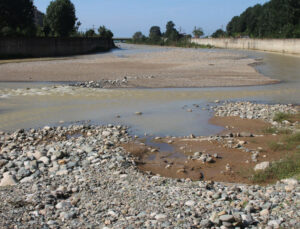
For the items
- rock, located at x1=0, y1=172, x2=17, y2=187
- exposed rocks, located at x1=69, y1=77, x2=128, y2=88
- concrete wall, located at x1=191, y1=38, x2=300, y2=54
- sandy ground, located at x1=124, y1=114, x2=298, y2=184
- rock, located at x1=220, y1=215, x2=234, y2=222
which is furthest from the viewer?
concrete wall, located at x1=191, y1=38, x2=300, y2=54

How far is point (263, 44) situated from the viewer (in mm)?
81875

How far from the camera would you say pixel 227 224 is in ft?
18.1

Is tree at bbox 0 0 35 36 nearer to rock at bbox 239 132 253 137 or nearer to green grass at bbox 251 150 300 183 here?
rock at bbox 239 132 253 137

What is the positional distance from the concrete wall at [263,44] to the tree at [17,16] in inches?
1744

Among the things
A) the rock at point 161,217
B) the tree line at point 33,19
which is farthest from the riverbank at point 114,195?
the tree line at point 33,19

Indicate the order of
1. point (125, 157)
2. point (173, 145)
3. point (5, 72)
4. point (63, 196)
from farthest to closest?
1. point (5, 72)
2. point (173, 145)
3. point (125, 157)
4. point (63, 196)

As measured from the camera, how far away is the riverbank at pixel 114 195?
5.83m

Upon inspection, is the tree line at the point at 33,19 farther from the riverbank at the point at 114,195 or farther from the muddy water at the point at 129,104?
the riverbank at the point at 114,195

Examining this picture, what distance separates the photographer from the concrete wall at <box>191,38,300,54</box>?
65250 millimetres

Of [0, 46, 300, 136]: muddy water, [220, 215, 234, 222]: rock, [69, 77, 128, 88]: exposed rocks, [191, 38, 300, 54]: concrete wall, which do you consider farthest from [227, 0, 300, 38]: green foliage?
[220, 215, 234, 222]: rock

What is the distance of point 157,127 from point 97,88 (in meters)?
10.6

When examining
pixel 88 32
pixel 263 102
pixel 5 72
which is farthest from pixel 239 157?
pixel 88 32

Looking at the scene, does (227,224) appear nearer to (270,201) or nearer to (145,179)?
(270,201)

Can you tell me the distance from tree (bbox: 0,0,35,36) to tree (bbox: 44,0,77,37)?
11.1m
